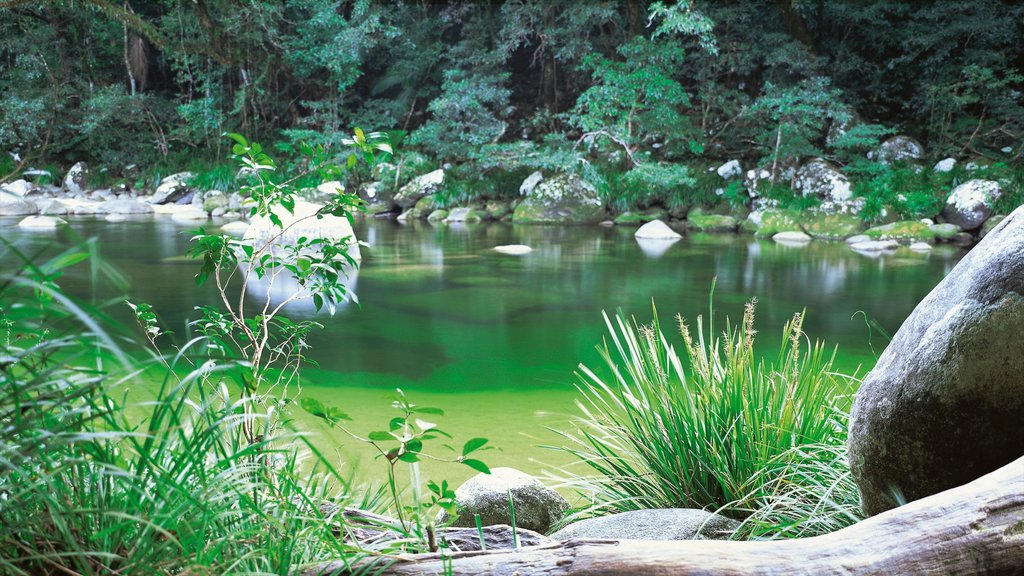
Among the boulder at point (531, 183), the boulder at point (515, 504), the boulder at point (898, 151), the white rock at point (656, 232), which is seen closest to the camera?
the boulder at point (515, 504)

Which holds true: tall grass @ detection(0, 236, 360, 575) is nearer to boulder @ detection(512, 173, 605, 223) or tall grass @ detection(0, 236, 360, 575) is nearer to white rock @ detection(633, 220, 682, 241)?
white rock @ detection(633, 220, 682, 241)

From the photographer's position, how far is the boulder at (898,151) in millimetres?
13328

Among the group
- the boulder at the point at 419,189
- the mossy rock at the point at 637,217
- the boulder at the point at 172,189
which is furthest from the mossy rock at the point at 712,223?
the boulder at the point at 172,189

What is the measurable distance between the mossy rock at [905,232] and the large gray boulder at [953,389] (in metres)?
11.2

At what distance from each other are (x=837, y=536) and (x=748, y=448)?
1005mm

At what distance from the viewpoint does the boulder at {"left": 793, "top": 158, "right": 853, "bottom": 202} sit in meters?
12.8

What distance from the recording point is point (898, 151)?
13422 mm

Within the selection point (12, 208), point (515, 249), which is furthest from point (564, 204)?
point (12, 208)

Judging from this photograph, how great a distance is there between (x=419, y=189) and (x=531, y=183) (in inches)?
96.8

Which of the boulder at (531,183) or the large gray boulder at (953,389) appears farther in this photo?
the boulder at (531,183)

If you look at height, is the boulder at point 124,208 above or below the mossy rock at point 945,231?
above

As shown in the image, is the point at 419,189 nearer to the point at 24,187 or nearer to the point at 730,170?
the point at 730,170

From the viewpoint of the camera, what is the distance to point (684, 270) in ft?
30.2

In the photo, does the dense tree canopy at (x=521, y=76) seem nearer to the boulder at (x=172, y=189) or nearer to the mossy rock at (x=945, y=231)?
the boulder at (x=172, y=189)
